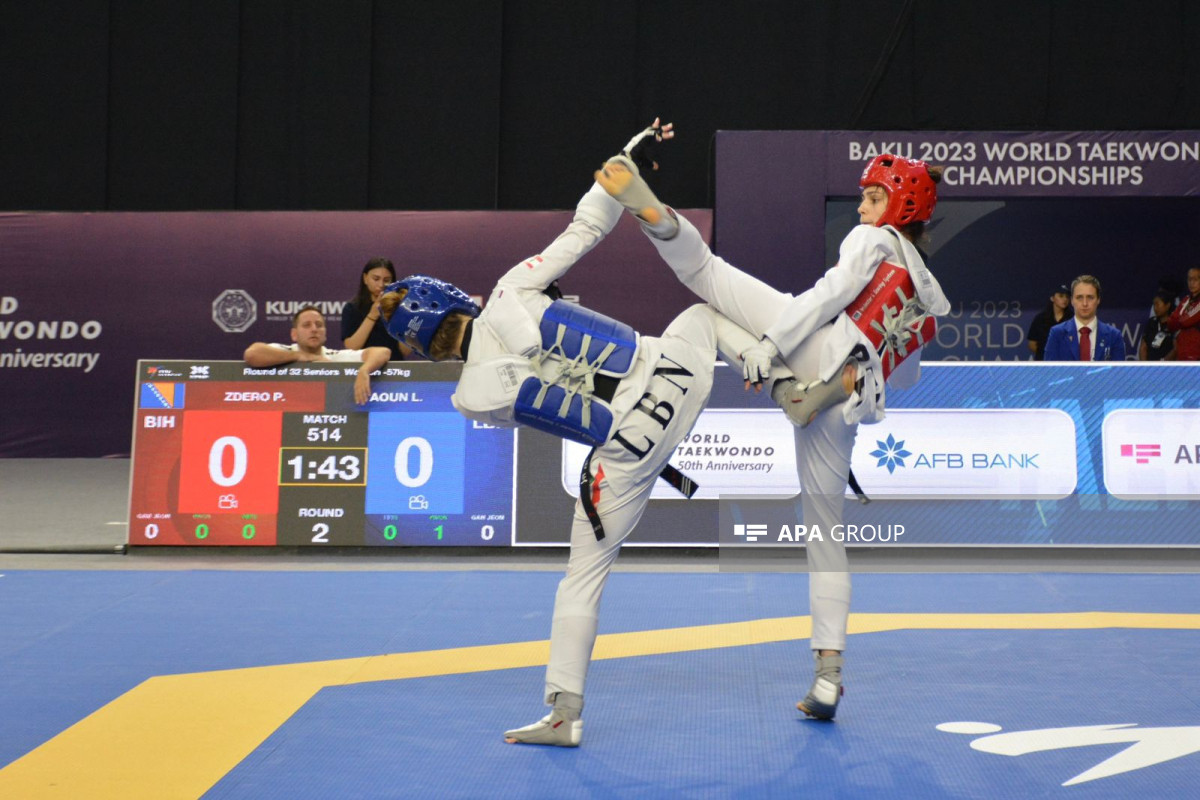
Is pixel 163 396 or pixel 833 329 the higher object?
pixel 833 329

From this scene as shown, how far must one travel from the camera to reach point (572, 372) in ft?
12.4

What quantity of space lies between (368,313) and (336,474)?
1.29 m

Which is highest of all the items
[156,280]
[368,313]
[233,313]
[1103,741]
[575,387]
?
[156,280]

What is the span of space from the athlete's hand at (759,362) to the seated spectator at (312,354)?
3763mm

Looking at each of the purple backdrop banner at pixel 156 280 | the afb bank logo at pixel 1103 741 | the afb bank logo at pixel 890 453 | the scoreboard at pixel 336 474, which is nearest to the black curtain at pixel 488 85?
the purple backdrop banner at pixel 156 280

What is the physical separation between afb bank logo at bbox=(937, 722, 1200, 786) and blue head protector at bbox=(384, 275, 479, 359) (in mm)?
2032

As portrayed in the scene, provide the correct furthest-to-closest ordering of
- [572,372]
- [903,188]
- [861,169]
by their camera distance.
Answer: [861,169] < [903,188] < [572,372]

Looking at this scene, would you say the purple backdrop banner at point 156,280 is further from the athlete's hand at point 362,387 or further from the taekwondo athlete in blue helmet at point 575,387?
the taekwondo athlete in blue helmet at point 575,387

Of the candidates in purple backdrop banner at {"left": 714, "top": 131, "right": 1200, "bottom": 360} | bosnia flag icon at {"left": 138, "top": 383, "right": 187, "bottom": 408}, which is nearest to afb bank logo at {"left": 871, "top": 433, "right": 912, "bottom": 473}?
bosnia flag icon at {"left": 138, "top": 383, "right": 187, "bottom": 408}

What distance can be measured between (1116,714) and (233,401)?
519cm

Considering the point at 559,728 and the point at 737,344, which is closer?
the point at 559,728

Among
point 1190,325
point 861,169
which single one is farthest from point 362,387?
point 1190,325

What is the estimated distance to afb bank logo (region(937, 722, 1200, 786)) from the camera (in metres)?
3.51

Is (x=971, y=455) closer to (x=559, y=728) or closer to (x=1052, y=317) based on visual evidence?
(x=1052, y=317)
